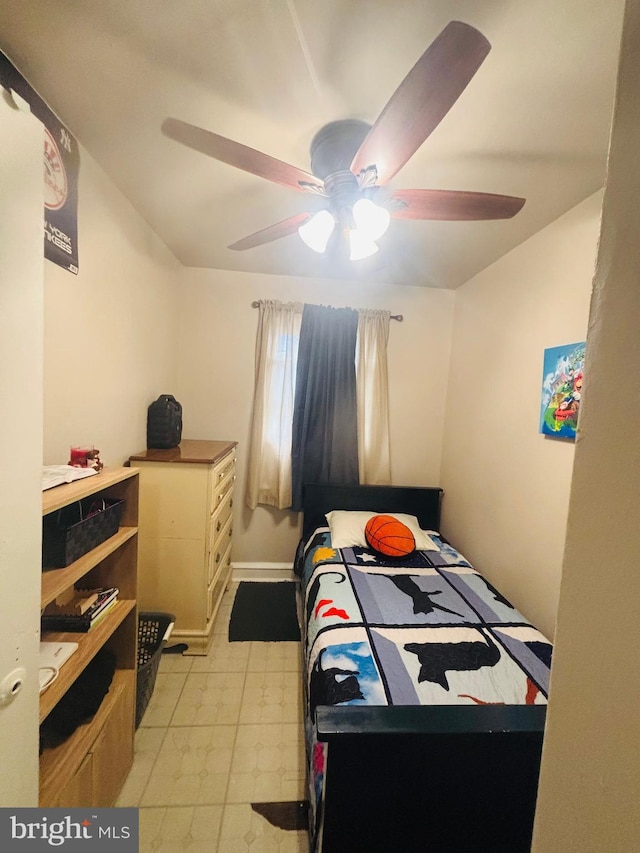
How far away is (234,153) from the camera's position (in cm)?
106

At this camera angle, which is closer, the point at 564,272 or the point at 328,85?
the point at 328,85

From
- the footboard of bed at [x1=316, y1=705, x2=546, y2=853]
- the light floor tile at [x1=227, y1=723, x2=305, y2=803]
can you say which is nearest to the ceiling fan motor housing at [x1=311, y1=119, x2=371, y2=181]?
the footboard of bed at [x1=316, y1=705, x2=546, y2=853]

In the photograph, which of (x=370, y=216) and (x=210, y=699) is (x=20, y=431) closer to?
(x=370, y=216)

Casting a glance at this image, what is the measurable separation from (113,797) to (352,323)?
287 centimetres

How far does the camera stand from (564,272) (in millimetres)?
1655

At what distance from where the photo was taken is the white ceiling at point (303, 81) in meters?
0.90

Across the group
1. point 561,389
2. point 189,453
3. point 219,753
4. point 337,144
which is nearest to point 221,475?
point 189,453

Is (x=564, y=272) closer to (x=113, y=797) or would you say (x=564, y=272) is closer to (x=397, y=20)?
(x=397, y=20)

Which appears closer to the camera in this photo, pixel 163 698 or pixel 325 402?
pixel 163 698

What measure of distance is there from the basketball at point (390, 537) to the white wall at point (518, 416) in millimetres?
502

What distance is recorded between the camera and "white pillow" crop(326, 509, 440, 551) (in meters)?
2.29

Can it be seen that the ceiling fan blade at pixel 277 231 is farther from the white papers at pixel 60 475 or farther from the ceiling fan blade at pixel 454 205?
Answer: the white papers at pixel 60 475

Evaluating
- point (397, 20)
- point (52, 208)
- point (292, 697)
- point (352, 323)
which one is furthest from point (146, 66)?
point (292, 697)

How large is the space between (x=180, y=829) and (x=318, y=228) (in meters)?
2.30
